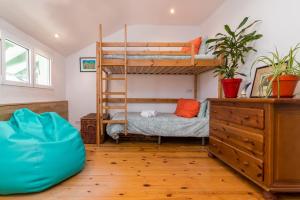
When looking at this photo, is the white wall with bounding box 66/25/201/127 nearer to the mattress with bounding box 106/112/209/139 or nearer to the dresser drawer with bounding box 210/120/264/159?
the mattress with bounding box 106/112/209/139

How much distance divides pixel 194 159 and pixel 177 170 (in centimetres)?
50

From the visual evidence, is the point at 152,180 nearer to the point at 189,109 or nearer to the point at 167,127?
the point at 167,127

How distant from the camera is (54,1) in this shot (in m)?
2.53

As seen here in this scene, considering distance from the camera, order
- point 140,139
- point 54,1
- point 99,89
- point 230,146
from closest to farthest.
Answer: point 230,146, point 54,1, point 99,89, point 140,139

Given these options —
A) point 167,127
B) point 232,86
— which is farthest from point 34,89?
point 232,86

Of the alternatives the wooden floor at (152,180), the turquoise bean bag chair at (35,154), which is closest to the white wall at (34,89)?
the turquoise bean bag chair at (35,154)

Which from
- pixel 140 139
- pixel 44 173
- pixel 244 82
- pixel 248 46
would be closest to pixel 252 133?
pixel 244 82

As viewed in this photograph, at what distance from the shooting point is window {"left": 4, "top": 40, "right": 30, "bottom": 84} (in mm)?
2576

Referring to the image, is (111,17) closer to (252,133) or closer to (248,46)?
(248,46)

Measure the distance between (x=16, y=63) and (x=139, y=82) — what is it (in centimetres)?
240

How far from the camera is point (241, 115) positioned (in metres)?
1.90

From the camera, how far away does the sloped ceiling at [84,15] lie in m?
2.50

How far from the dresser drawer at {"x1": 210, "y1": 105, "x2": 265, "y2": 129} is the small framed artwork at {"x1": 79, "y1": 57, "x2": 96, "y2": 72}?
2.96m

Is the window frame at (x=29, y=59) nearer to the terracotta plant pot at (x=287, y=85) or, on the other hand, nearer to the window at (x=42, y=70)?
the window at (x=42, y=70)
